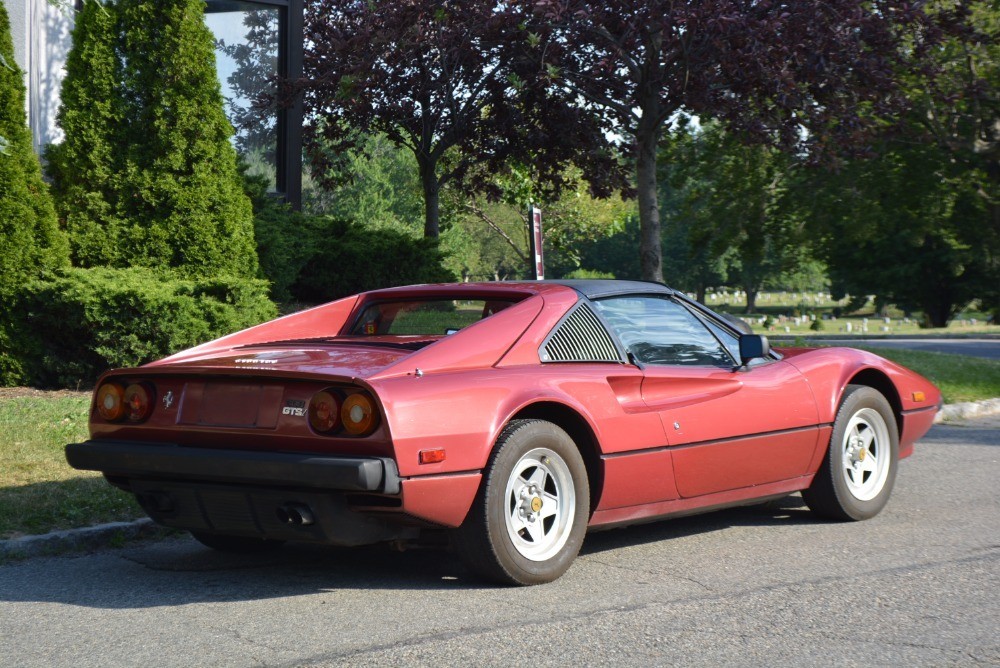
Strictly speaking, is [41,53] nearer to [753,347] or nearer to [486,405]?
[753,347]

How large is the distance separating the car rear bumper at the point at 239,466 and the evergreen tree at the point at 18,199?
22.2 ft

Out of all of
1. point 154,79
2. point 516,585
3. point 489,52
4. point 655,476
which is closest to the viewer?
point 516,585

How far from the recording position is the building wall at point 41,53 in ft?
47.3

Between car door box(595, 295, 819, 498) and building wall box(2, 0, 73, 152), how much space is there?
10.6 metres

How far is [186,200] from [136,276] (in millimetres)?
1171

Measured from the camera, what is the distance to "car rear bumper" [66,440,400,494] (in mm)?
4484

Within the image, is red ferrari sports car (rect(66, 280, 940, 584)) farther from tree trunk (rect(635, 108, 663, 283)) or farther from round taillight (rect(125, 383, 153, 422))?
tree trunk (rect(635, 108, 663, 283))

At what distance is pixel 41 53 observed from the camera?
14.6 metres

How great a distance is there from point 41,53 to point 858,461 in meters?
11.7

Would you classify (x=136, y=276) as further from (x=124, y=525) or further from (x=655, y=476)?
(x=655, y=476)

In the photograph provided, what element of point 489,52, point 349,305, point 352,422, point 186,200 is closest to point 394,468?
point 352,422

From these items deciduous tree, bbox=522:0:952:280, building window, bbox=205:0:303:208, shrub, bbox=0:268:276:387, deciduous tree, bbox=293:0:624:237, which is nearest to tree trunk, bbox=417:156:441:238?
deciduous tree, bbox=293:0:624:237

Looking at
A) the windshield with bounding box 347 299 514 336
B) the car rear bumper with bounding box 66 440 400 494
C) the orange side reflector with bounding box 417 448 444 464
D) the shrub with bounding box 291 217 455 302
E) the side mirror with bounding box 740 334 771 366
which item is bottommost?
the car rear bumper with bounding box 66 440 400 494

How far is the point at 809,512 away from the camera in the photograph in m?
6.94
